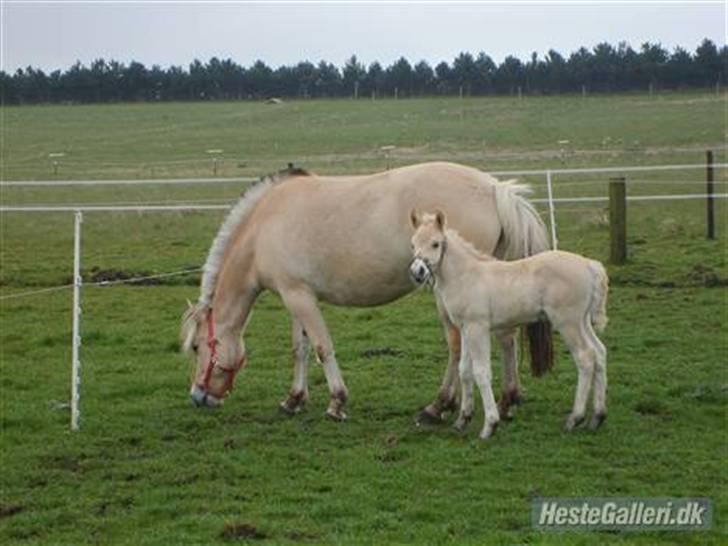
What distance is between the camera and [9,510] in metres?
6.52

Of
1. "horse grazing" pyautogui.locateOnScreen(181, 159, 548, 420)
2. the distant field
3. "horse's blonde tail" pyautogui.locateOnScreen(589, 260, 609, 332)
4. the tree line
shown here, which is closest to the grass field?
"horse grazing" pyautogui.locateOnScreen(181, 159, 548, 420)

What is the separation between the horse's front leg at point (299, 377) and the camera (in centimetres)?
887

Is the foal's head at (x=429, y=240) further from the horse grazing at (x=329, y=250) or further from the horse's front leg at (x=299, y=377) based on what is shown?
the horse's front leg at (x=299, y=377)

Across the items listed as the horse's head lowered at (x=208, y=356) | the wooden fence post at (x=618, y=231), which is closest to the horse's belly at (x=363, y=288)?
the horse's head lowered at (x=208, y=356)

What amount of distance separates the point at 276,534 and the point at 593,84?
268 ft

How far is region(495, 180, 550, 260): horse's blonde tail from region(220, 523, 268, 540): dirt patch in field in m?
3.50

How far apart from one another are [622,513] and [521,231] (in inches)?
118

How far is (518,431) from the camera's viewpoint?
7.84 m

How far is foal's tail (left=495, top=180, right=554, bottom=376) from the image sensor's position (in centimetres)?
834

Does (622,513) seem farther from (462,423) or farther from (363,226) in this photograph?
(363,226)

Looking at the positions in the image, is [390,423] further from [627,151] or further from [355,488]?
[627,151]

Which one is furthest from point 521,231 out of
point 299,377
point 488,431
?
point 299,377

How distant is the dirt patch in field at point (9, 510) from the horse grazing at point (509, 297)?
10.1 feet

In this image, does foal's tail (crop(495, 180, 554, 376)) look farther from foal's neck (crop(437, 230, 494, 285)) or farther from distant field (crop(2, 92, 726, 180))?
distant field (crop(2, 92, 726, 180))
